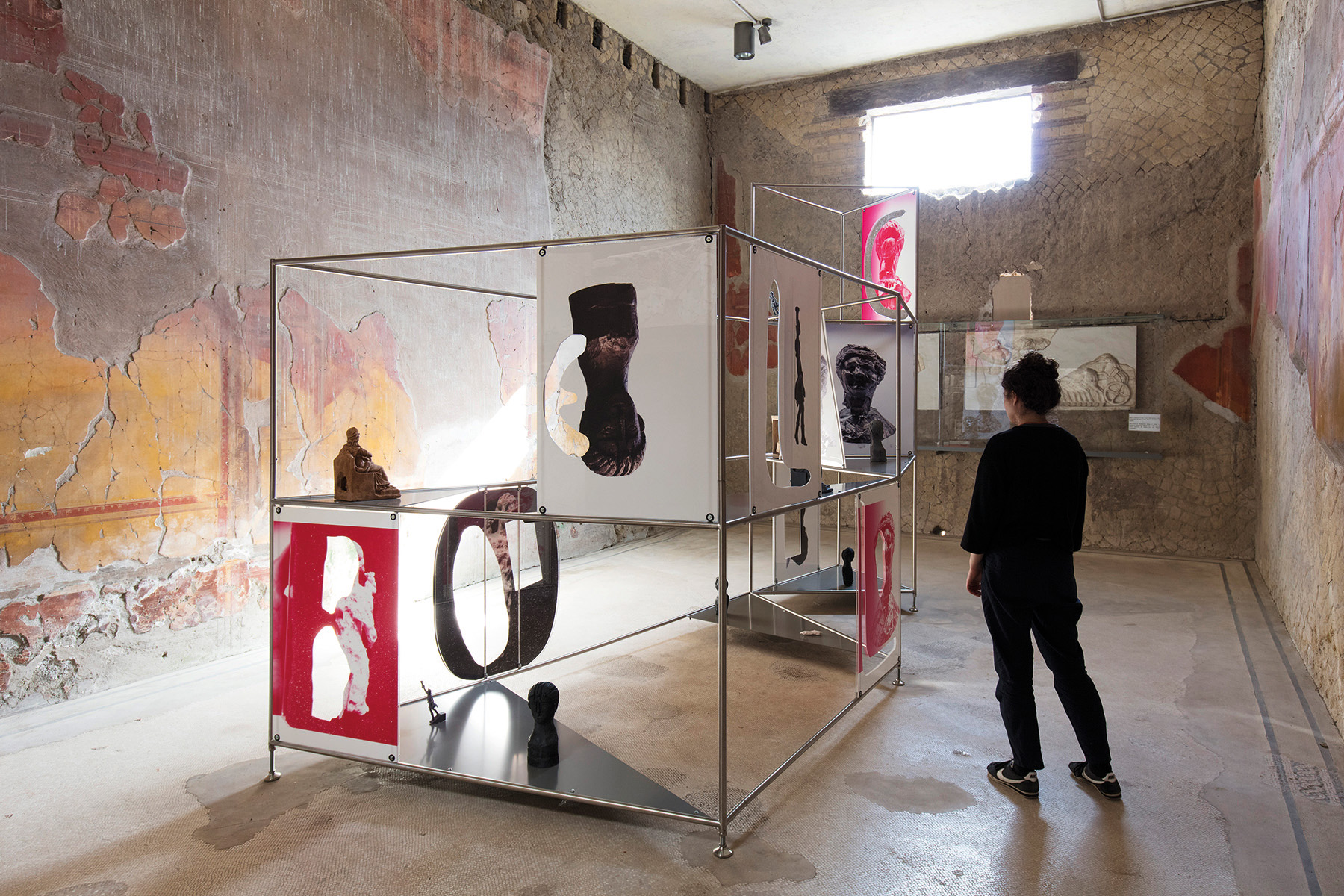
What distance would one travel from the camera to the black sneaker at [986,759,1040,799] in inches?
101

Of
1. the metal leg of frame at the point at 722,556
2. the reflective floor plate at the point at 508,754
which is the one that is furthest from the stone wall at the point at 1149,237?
the metal leg of frame at the point at 722,556

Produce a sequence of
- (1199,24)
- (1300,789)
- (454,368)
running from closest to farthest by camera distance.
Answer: (1300,789) < (454,368) < (1199,24)

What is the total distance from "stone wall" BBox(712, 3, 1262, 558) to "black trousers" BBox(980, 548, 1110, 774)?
4851mm

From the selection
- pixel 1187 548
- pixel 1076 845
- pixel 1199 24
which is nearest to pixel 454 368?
pixel 1076 845

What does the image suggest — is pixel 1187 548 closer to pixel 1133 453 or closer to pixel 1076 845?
pixel 1133 453

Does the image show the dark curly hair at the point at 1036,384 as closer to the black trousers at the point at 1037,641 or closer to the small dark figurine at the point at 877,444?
the black trousers at the point at 1037,641

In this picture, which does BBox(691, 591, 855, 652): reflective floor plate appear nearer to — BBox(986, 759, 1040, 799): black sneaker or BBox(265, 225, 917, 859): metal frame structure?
BBox(265, 225, 917, 859): metal frame structure

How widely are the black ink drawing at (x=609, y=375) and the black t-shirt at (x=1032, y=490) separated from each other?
1.04 meters

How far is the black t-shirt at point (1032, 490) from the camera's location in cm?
249

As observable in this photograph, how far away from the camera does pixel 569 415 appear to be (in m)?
2.34

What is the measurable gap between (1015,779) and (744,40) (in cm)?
616

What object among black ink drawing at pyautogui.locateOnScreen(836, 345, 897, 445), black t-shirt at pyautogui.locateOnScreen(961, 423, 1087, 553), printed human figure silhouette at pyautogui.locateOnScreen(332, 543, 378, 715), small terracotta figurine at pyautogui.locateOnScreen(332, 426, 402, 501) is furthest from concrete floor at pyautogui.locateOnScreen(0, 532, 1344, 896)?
black ink drawing at pyautogui.locateOnScreen(836, 345, 897, 445)

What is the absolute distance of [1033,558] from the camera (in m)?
2.51

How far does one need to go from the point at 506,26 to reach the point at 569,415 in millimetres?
4587
